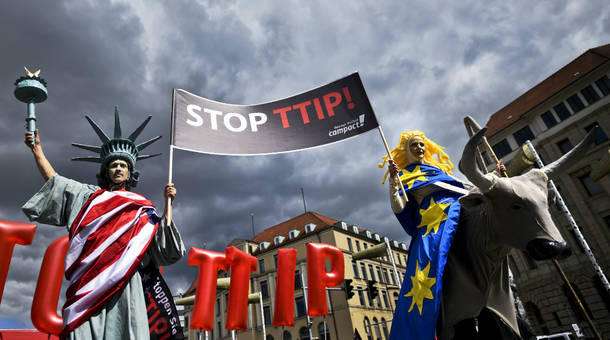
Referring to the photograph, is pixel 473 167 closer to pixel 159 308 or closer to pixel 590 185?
pixel 159 308

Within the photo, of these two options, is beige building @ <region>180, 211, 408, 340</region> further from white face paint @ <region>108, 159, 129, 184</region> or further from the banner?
white face paint @ <region>108, 159, 129, 184</region>

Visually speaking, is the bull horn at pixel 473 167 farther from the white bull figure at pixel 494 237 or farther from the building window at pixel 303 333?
the building window at pixel 303 333

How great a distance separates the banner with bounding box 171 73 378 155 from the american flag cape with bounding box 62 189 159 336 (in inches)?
65.8

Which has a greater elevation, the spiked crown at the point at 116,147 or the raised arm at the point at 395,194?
the spiked crown at the point at 116,147

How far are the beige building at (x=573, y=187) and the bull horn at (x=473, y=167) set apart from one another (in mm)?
27705

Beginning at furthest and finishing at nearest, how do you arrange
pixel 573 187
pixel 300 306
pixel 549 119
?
pixel 300 306 → pixel 549 119 → pixel 573 187

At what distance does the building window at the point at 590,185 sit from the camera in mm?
24364

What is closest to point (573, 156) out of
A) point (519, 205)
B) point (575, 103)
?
point (519, 205)

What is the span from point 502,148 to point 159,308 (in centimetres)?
3552

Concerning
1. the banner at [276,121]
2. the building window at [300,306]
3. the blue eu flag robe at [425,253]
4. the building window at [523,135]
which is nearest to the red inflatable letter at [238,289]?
the banner at [276,121]

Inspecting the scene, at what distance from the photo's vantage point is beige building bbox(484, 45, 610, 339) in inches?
908

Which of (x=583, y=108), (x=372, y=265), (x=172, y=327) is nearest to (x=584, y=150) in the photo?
(x=172, y=327)

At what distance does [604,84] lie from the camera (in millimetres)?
25516

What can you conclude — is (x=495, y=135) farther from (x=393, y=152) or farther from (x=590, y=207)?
(x=393, y=152)
